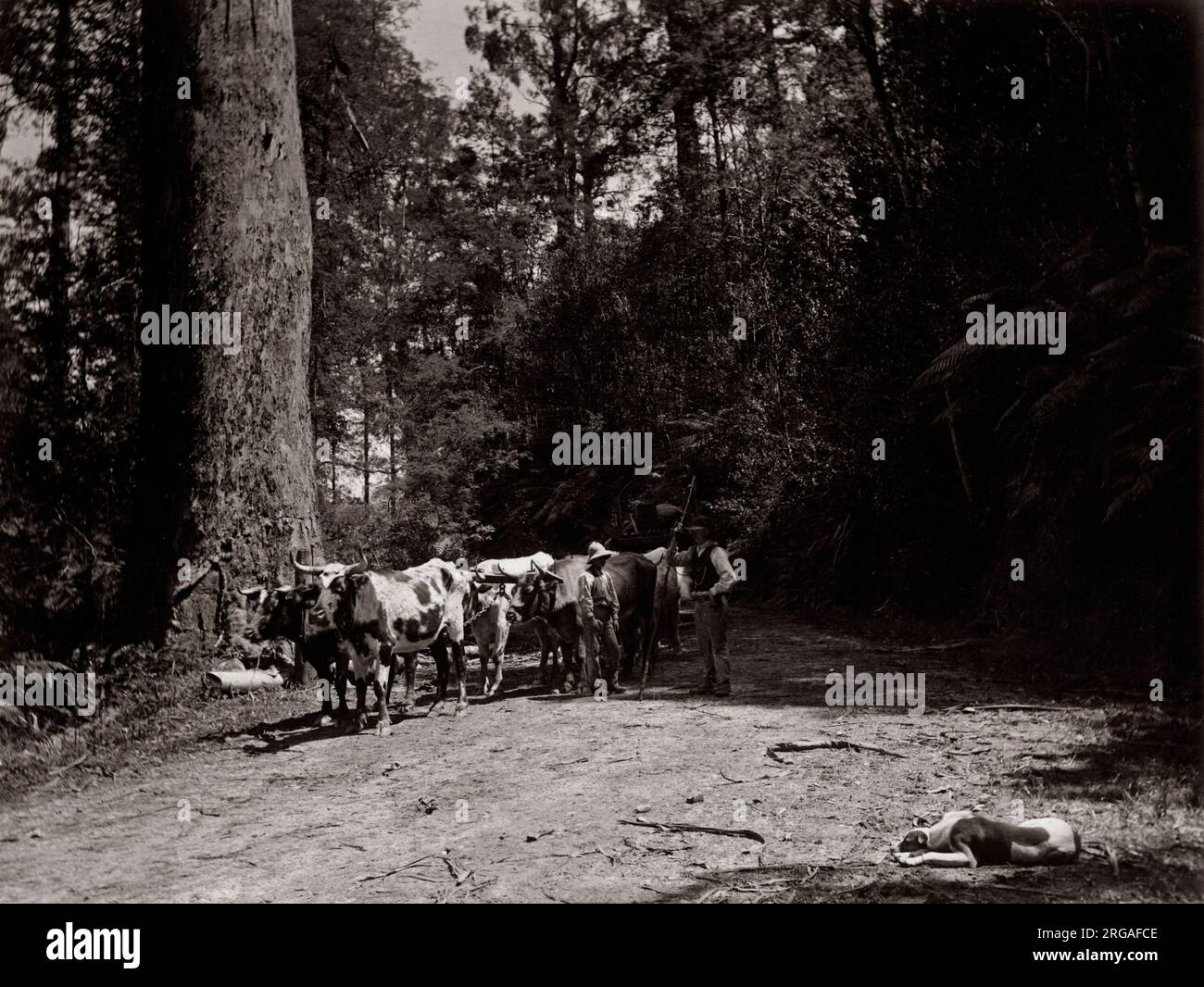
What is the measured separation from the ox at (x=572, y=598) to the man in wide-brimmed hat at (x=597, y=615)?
0.14 meters

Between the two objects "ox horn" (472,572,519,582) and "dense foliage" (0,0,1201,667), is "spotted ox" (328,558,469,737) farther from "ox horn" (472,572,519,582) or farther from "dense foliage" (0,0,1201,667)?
"dense foliage" (0,0,1201,667)

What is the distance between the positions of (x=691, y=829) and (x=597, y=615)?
18.6ft

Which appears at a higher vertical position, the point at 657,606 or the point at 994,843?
the point at 657,606

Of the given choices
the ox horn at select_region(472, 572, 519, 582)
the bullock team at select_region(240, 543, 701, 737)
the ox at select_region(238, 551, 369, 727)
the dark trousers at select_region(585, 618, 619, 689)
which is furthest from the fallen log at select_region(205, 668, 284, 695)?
the dark trousers at select_region(585, 618, 619, 689)

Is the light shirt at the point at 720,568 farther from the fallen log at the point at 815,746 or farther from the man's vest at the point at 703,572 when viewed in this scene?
the fallen log at the point at 815,746

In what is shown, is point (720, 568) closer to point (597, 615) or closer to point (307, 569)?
point (597, 615)

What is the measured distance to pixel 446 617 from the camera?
12.1 metres

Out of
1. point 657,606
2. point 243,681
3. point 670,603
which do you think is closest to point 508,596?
point 657,606

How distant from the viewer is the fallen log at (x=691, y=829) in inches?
267

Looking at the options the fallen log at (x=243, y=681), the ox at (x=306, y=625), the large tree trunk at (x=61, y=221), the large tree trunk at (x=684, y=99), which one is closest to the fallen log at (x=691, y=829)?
the ox at (x=306, y=625)

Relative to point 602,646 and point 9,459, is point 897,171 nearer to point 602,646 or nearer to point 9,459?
point 602,646

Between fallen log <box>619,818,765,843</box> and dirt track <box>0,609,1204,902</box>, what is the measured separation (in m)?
0.08

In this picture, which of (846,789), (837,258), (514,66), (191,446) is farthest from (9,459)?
(837,258)

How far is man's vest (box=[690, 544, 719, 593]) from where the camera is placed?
38.0 ft
